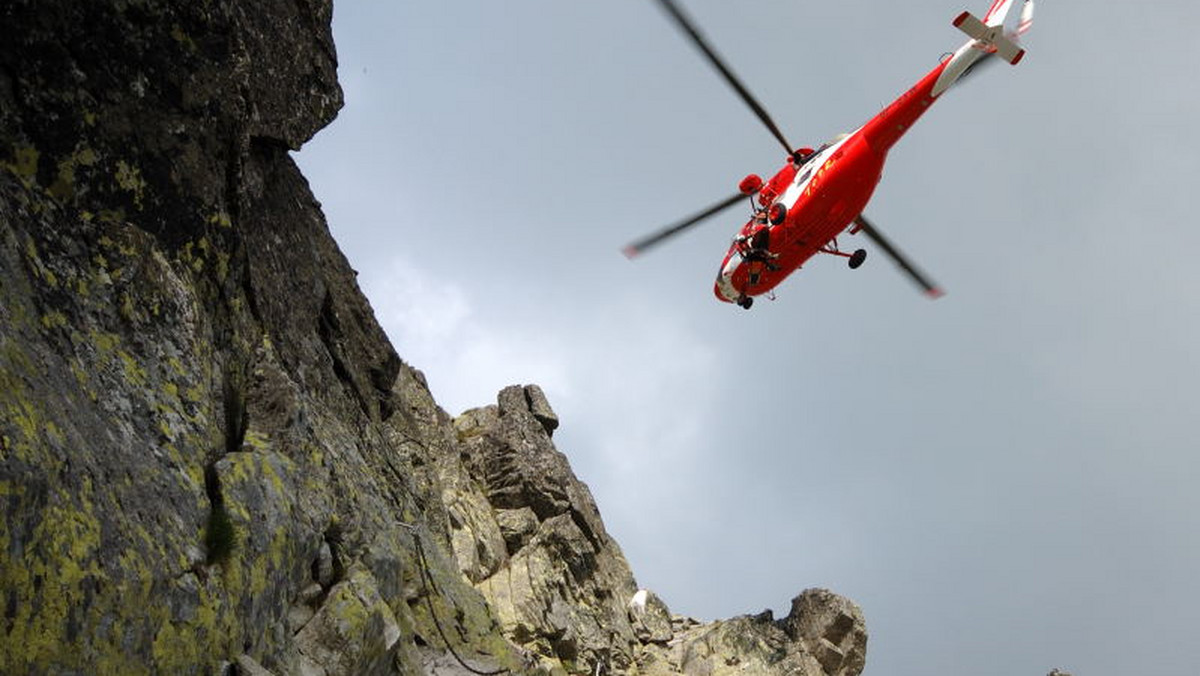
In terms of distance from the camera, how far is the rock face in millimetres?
9883

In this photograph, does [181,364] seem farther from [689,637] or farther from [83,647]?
[689,637]

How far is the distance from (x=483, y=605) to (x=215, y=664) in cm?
849

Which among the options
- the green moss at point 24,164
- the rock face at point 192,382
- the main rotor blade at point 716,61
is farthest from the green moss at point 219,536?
the main rotor blade at point 716,61

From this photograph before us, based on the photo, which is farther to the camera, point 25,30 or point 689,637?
point 689,637

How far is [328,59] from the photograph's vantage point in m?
19.5

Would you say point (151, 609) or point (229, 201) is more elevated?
point (229, 201)

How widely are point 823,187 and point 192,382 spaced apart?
55.7 feet

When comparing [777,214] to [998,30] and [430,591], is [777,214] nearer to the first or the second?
[998,30]

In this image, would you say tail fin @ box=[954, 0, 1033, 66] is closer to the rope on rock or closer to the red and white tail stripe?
the red and white tail stripe

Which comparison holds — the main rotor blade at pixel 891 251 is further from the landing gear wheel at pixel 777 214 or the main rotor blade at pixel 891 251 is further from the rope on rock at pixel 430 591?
the rope on rock at pixel 430 591

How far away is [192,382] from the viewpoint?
1316 centimetres

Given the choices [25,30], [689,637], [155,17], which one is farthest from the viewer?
[689,637]

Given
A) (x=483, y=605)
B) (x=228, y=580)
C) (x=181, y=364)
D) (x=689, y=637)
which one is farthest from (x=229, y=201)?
(x=689, y=637)

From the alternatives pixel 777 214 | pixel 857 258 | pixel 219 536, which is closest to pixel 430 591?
pixel 219 536
